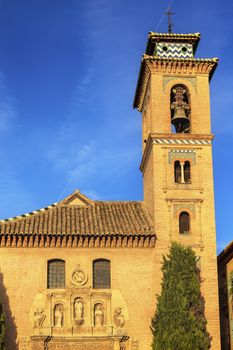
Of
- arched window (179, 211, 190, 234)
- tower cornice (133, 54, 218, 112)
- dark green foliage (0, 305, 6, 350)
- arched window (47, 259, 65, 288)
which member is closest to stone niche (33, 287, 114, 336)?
arched window (47, 259, 65, 288)

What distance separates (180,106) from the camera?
121 ft

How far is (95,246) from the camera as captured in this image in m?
33.8

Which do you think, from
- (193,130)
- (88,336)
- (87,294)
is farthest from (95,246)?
(193,130)

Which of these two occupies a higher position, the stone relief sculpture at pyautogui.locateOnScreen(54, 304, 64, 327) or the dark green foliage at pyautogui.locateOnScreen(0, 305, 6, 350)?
the stone relief sculpture at pyautogui.locateOnScreen(54, 304, 64, 327)

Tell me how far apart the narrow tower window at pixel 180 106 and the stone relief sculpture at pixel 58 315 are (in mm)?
12233

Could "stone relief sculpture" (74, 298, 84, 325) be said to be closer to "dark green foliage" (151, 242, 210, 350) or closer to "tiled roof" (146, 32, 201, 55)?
"dark green foliage" (151, 242, 210, 350)

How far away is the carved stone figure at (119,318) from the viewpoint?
32.4m

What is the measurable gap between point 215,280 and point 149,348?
15.7 feet

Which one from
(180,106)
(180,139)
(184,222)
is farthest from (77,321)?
(180,106)

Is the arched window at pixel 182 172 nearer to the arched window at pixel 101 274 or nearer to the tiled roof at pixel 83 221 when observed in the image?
the tiled roof at pixel 83 221

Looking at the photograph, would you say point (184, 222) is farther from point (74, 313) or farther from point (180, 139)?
point (74, 313)

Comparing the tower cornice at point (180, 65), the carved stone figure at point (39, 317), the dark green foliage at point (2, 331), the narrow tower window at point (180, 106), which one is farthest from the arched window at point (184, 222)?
the dark green foliage at point (2, 331)

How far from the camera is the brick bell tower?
33812mm

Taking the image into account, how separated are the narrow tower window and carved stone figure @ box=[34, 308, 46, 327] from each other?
1291 centimetres
